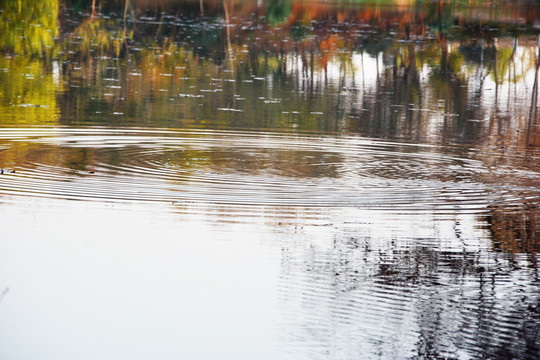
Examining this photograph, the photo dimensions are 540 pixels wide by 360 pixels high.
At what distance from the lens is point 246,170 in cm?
1255

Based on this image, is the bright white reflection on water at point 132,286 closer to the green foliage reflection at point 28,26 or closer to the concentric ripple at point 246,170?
the concentric ripple at point 246,170

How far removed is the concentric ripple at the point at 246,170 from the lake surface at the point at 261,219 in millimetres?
53

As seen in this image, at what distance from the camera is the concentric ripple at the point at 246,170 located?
10859mm

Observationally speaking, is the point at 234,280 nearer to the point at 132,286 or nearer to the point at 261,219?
the point at 132,286

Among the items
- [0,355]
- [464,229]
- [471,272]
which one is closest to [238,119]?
[464,229]

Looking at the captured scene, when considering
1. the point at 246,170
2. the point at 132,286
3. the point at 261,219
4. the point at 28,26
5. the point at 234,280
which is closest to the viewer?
the point at 132,286

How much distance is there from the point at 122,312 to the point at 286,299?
50.4 inches

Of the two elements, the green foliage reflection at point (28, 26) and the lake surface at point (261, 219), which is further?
the green foliage reflection at point (28, 26)

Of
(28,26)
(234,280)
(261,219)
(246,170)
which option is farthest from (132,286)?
(28,26)

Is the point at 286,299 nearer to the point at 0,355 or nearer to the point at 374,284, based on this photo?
the point at 374,284

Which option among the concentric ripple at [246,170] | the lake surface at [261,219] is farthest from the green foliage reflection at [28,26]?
the concentric ripple at [246,170]

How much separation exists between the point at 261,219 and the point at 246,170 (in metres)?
3.01

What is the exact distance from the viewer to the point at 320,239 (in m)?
8.95

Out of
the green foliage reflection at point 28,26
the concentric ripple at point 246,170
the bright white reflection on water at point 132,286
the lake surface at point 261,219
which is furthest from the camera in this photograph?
the green foliage reflection at point 28,26
